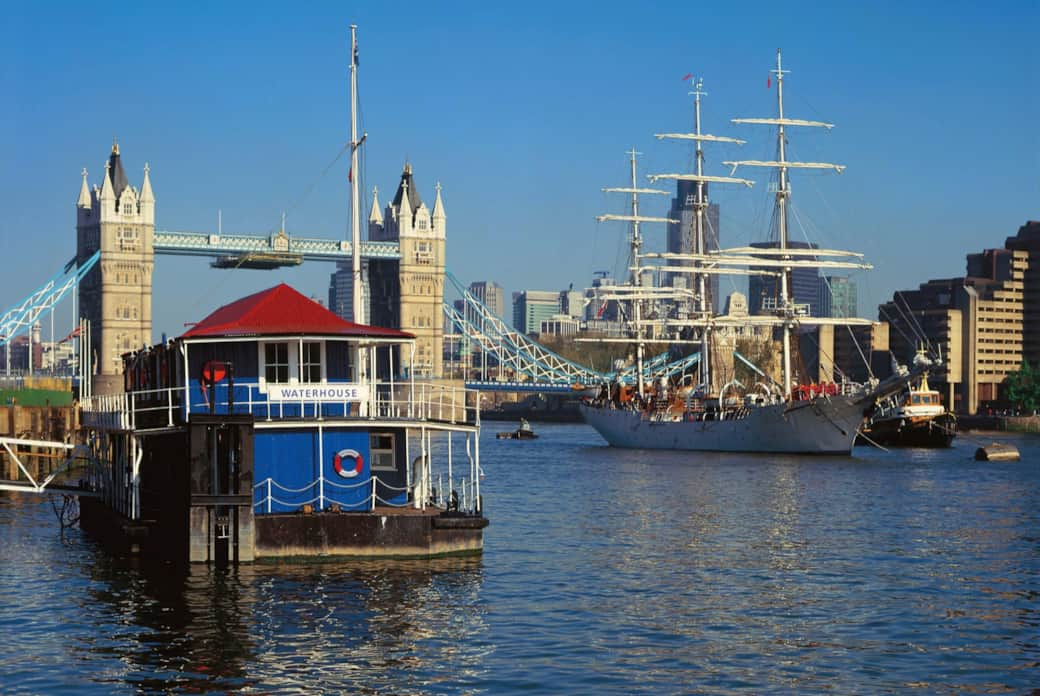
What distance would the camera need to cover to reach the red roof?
34156 mm

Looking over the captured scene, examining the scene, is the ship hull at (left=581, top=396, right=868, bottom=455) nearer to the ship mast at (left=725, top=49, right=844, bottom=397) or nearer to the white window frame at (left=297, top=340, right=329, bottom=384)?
the ship mast at (left=725, top=49, right=844, bottom=397)

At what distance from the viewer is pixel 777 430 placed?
94438mm

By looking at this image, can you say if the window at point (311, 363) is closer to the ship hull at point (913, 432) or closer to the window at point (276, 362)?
the window at point (276, 362)

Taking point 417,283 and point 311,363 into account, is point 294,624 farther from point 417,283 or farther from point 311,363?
point 417,283

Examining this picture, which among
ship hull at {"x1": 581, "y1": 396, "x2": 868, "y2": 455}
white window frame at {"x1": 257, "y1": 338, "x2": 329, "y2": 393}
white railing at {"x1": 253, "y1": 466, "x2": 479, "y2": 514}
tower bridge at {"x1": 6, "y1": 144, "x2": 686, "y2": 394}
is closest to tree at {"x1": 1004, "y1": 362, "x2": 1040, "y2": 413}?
tower bridge at {"x1": 6, "y1": 144, "x2": 686, "y2": 394}

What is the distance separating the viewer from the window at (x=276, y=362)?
34.9 meters

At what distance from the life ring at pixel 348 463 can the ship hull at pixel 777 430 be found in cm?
5870

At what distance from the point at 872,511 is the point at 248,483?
86.0ft

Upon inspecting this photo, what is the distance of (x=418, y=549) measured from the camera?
3378 cm

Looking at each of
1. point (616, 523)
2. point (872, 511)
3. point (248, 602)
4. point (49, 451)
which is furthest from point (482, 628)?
point (49, 451)

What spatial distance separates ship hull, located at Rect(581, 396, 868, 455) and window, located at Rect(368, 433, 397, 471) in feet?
188

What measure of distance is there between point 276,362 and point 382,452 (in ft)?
9.96

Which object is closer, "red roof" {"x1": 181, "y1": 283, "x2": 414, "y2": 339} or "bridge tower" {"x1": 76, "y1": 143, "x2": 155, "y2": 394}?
"red roof" {"x1": 181, "y1": 283, "x2": 414, "y2": 339}

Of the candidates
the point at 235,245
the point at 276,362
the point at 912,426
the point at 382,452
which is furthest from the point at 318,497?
the point at 235,245
